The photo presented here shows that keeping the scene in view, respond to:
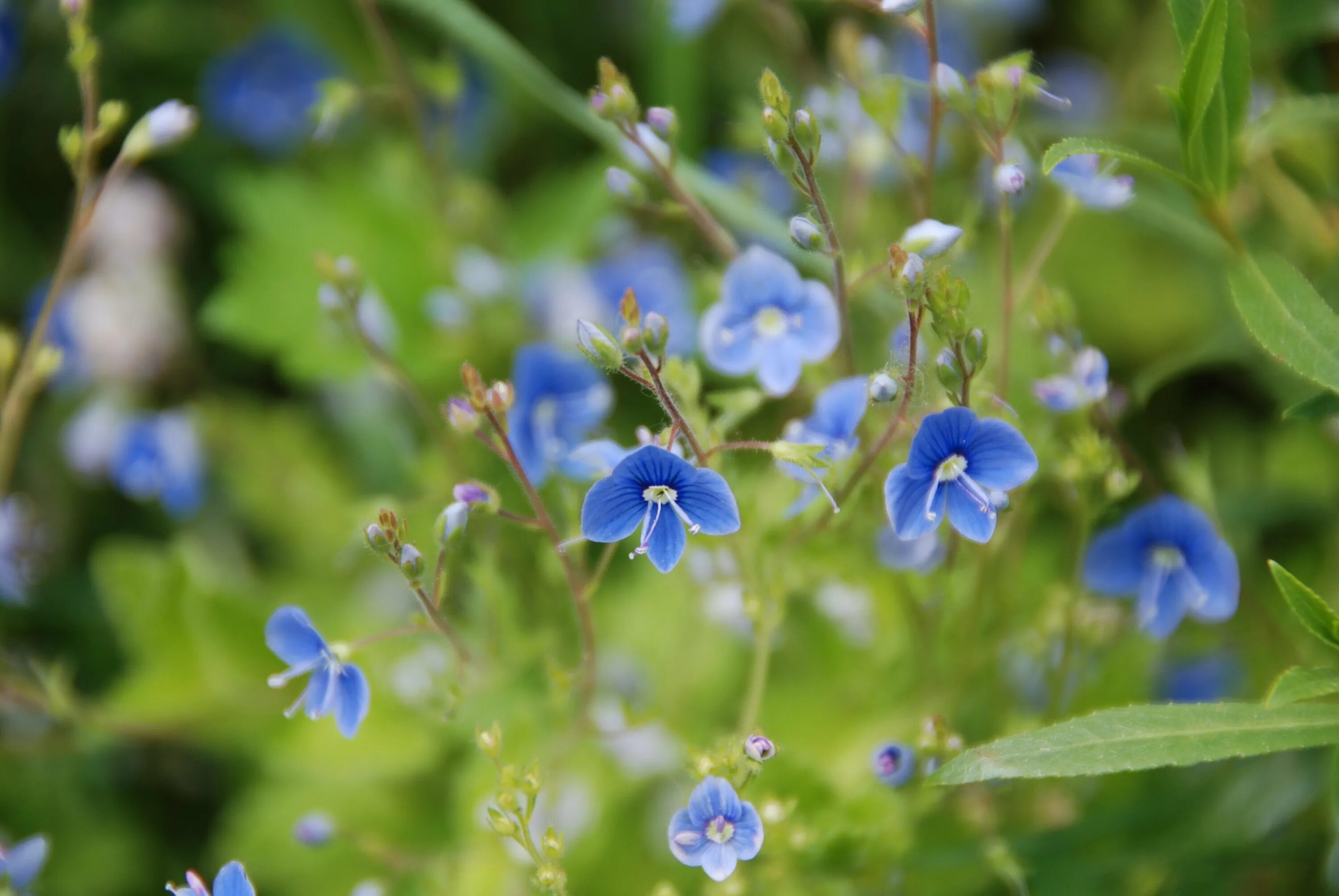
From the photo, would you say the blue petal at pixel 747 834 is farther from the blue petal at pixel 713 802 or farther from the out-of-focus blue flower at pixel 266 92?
the out-of-focus blue flower at pixel 266 92

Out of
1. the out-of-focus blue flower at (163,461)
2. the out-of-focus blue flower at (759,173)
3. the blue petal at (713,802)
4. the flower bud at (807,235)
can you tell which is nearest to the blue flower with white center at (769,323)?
the flower bud at (807,235)

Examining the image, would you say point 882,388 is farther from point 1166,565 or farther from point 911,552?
point 1166,565

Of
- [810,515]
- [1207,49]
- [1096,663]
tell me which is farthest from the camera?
[1096,663]

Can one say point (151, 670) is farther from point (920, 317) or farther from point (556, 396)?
point (920, 317)

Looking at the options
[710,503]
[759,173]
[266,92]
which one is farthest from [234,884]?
[266,92]

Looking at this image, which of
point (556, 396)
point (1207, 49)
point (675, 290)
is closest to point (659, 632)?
point (556, 396)

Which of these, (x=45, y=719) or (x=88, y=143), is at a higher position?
(x=88, y=143)

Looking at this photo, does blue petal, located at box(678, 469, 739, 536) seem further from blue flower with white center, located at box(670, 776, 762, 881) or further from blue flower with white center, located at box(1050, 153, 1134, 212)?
blue flower with white center, located at box(1050, 153, 1134, 212)
